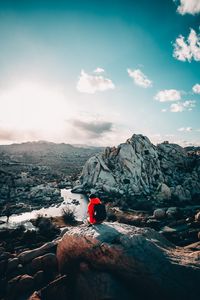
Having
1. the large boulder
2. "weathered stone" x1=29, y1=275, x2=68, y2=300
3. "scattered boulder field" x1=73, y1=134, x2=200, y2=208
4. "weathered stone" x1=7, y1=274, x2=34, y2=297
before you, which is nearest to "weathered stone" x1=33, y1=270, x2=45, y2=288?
"weathered stone" x1=7, y1=274, x2=34, y2=297

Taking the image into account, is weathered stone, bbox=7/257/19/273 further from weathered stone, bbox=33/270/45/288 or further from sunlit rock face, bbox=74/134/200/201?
sunlit rock face, bbox=74/134/200/201


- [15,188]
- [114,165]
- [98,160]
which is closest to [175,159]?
[114,165]

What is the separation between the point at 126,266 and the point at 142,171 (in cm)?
4739

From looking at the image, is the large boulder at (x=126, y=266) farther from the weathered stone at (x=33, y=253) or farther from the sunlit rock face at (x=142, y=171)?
the sunlit rock face at (x=142, y=171)

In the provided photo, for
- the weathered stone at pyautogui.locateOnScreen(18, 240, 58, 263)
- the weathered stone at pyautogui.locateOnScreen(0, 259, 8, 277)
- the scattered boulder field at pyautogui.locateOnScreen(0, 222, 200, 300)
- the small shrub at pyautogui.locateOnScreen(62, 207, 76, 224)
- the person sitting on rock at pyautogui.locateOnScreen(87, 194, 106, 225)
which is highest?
the person sitting on rock at pyautogui.locateOnScreen(87, 194, 106, 225)

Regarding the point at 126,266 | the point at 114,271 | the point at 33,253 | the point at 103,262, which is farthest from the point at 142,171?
the point at 126,266

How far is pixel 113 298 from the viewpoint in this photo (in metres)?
10.0

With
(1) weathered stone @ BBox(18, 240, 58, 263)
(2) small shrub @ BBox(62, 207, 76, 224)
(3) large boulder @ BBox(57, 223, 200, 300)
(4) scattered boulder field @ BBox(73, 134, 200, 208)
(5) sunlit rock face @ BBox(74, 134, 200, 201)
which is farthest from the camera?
(5) sunlit rock face @ BBox(74, 134, 200, 201)

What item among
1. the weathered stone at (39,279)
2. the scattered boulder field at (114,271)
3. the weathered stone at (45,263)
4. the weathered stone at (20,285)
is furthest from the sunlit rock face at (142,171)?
the weathered stone at (20,285)

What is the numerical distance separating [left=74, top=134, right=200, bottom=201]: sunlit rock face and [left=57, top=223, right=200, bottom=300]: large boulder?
39.1 metres

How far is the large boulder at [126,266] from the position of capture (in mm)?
9734

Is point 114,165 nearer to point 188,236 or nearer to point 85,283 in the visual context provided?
point 188,236

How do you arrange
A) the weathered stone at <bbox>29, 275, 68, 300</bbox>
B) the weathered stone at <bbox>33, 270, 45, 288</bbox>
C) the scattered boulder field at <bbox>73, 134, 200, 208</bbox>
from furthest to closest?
the scattered boulder field at <bbox>73, 134, 200, 208</bbox>, the weathered stone at <bbox>33, 270, 45, 288</bbox>, the weathered stone at <bbox>29, 275, 68, 300</bbox>

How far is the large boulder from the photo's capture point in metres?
9.73
